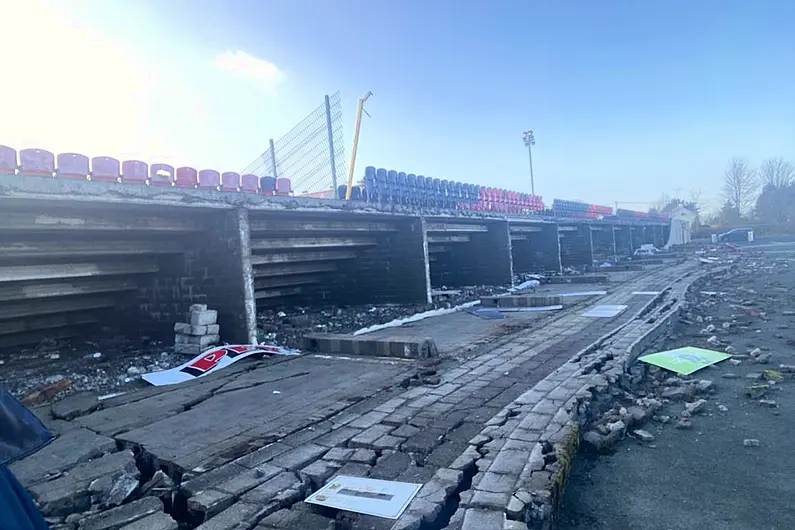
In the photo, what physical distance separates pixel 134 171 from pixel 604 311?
9.69 metres

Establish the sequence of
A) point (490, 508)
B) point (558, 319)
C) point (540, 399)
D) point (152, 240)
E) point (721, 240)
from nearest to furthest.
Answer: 1. point (490, 508)
2. point (540, 399)
3. point (152, 240)
4. point (558, 319)
5. point (721, 240)

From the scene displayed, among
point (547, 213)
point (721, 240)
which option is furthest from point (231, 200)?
point (721, 240)

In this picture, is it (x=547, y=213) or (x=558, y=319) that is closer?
(x=558, y=319)

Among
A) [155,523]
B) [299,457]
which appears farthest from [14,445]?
[299,457]

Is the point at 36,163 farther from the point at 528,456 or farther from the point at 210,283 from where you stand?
the point at 528,456

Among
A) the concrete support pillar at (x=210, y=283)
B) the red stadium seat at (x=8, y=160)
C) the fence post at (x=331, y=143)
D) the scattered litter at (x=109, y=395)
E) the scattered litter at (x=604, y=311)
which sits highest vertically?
the fence post at (x=331, y=143)

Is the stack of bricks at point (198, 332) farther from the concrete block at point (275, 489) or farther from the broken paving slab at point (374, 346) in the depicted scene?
the concrete block at point (275, 489)

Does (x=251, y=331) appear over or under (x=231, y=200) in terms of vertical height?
under

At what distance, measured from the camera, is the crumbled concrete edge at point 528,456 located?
2.69 m

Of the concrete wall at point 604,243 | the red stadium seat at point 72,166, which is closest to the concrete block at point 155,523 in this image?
the red stadium seat at point 72,166

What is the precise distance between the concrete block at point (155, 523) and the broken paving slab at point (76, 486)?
658 millimetres

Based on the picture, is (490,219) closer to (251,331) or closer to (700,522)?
(251,331)

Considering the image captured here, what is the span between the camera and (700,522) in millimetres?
2842

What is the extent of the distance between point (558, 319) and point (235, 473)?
8.01m
